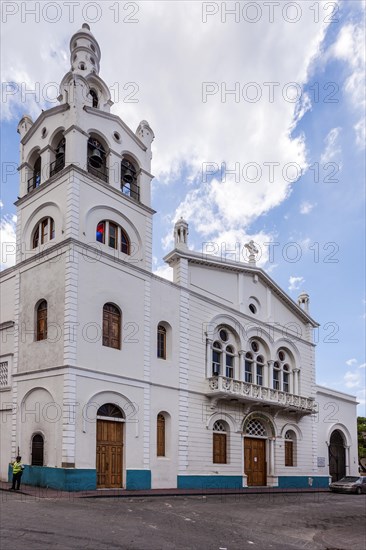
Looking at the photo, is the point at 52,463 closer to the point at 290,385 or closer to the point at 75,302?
the point at 75,302

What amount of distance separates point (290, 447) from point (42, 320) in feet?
58.5

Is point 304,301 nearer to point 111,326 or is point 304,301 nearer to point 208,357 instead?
point 208,357

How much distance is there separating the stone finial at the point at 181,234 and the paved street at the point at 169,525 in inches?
489

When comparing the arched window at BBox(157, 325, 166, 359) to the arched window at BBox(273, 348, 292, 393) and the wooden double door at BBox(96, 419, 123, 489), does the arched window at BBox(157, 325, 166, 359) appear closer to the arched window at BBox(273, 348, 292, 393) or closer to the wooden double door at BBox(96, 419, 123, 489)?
the wooden double door at BBox(96, 419, 123, 489)

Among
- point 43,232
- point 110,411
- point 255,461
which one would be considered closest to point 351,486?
point 255,461

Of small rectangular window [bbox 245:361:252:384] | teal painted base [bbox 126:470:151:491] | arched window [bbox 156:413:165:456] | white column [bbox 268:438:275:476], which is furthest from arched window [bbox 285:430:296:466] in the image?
teal painted base [bbox 126:470:151:491]

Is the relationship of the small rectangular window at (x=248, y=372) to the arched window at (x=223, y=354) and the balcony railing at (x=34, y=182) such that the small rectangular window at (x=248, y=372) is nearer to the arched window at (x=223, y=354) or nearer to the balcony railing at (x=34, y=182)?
the arched window at (x=223, y=354)

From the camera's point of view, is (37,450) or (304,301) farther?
(304,301)

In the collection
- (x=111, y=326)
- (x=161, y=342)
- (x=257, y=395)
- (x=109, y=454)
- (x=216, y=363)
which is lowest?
(x=109, y=454)

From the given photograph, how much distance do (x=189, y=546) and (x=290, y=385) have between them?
953 inches

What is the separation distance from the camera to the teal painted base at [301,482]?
104 feet

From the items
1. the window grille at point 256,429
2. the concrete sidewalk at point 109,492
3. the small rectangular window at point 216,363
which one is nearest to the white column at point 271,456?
the window grille at point 256,429

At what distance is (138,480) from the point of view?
916 inches

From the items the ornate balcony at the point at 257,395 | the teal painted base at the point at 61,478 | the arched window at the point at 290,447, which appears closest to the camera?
the teal painted base at the point at 61,478
